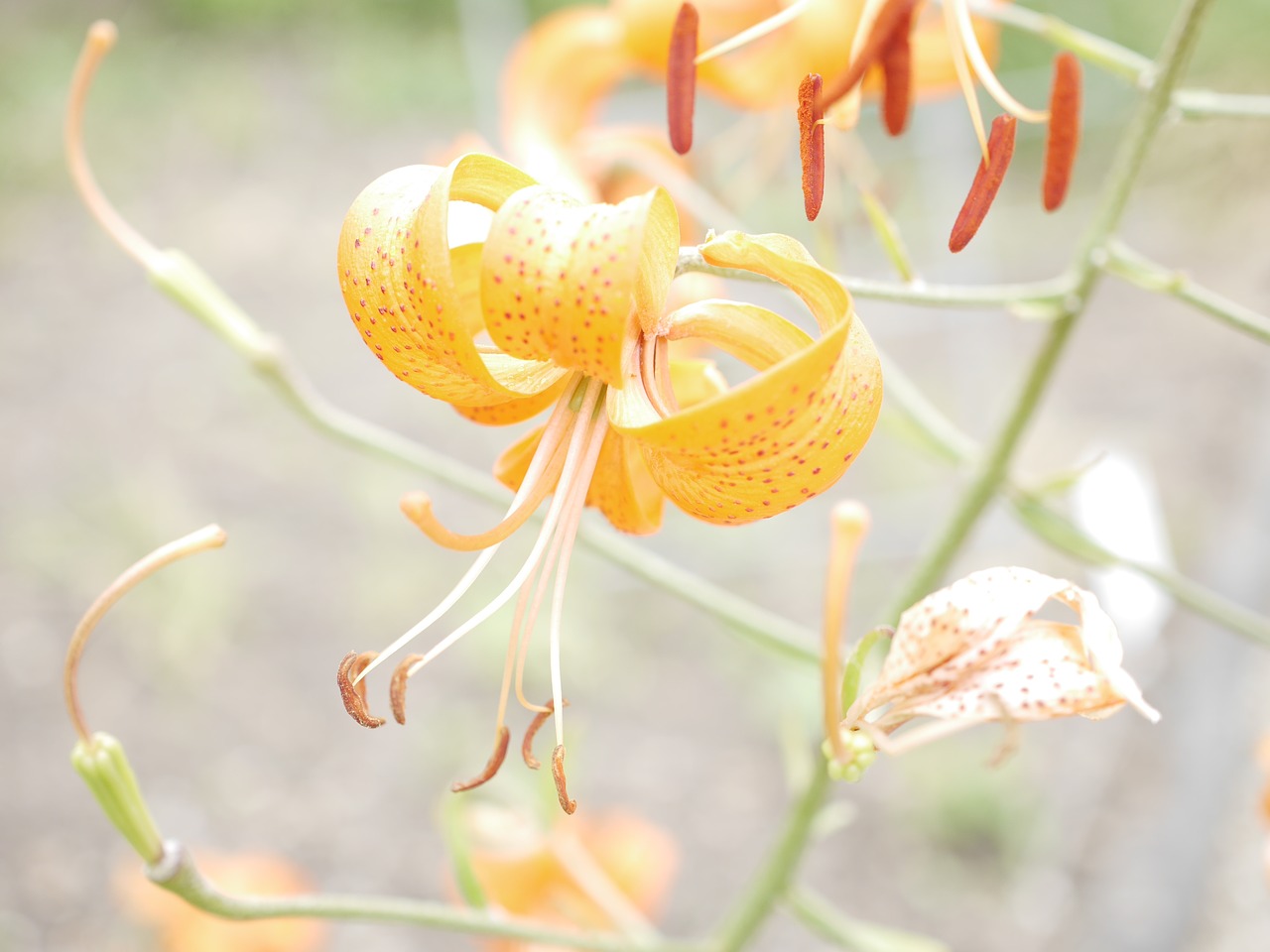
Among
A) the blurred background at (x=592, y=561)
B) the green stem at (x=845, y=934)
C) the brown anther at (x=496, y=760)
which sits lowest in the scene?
the blurred background at (x=592, y=561)

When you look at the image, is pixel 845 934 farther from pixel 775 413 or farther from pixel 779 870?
pixel 775 413

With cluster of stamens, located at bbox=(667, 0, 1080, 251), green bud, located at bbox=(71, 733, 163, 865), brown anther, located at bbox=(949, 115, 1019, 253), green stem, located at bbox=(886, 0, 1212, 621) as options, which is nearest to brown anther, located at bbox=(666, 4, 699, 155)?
cluster of stamens, located at bbox=(667, 0, 1080, 251)

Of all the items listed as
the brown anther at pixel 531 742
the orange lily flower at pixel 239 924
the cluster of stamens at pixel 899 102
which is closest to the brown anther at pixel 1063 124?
the cluster of stamens at pixel 899 102

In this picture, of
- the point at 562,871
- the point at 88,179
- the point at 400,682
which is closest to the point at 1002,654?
the point at 400,682

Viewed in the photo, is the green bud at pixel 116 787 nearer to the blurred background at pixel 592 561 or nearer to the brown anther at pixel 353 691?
the brown anther at pixel 353 691

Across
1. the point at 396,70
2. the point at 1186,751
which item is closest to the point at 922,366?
the point at 1186,751

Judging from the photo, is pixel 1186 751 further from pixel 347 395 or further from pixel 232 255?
pixel 232 255

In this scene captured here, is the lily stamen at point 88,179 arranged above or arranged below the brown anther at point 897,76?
below

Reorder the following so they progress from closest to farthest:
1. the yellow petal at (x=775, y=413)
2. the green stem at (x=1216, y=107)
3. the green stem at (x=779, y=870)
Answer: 1. the yellow petal at (x=775, y=413)
2. the green stem at (x=1216, y=107)
3. the green stem at (x=779, y=870)
